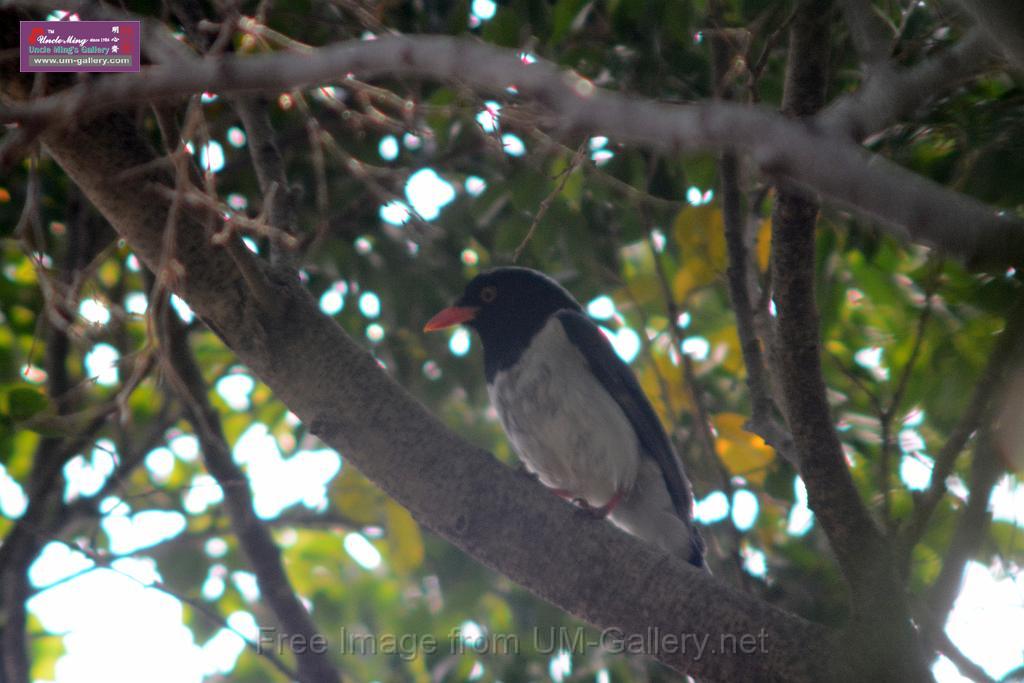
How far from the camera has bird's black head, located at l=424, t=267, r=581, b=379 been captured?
505cm

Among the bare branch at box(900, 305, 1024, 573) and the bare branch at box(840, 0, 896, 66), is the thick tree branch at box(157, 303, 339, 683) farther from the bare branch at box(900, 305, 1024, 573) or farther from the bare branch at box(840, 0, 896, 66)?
the bare branch at box(840, 0, 896, 66)

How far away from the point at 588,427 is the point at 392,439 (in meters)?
1.78

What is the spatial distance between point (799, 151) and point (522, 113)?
1488 millimetres

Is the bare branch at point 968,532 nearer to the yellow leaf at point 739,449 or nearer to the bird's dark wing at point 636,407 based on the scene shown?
the yellow leaf at point 739,449

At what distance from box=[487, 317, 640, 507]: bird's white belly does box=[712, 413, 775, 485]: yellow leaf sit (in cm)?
42

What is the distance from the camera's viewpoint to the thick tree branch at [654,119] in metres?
1.34

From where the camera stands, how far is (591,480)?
4.62 meters

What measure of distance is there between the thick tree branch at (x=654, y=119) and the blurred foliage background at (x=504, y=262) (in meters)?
0.95

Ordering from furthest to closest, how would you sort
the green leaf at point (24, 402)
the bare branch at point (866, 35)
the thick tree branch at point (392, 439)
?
the green leaf at point (24, 402), the thick tree branch at point (392, 439), the bare branch at point (866, 35)

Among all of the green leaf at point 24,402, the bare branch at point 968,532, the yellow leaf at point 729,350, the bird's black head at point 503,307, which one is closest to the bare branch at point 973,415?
the bare branch at point 968,532

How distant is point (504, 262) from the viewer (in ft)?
17.4

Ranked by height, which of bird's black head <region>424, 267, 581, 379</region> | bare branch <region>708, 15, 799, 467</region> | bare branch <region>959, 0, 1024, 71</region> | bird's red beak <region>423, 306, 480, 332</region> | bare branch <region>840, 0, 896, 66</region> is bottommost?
bird's red beak <region>423, 306, 480, 332</region>

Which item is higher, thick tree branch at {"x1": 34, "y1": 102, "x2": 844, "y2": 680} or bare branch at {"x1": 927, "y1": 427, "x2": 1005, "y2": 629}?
bare branch at {"x1": 927, "y1": 427, "x2": 1005, "y2": 629}

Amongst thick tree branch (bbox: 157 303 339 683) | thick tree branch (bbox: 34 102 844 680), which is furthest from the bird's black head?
thick tree branch (bbox: 34 102 844 680)
